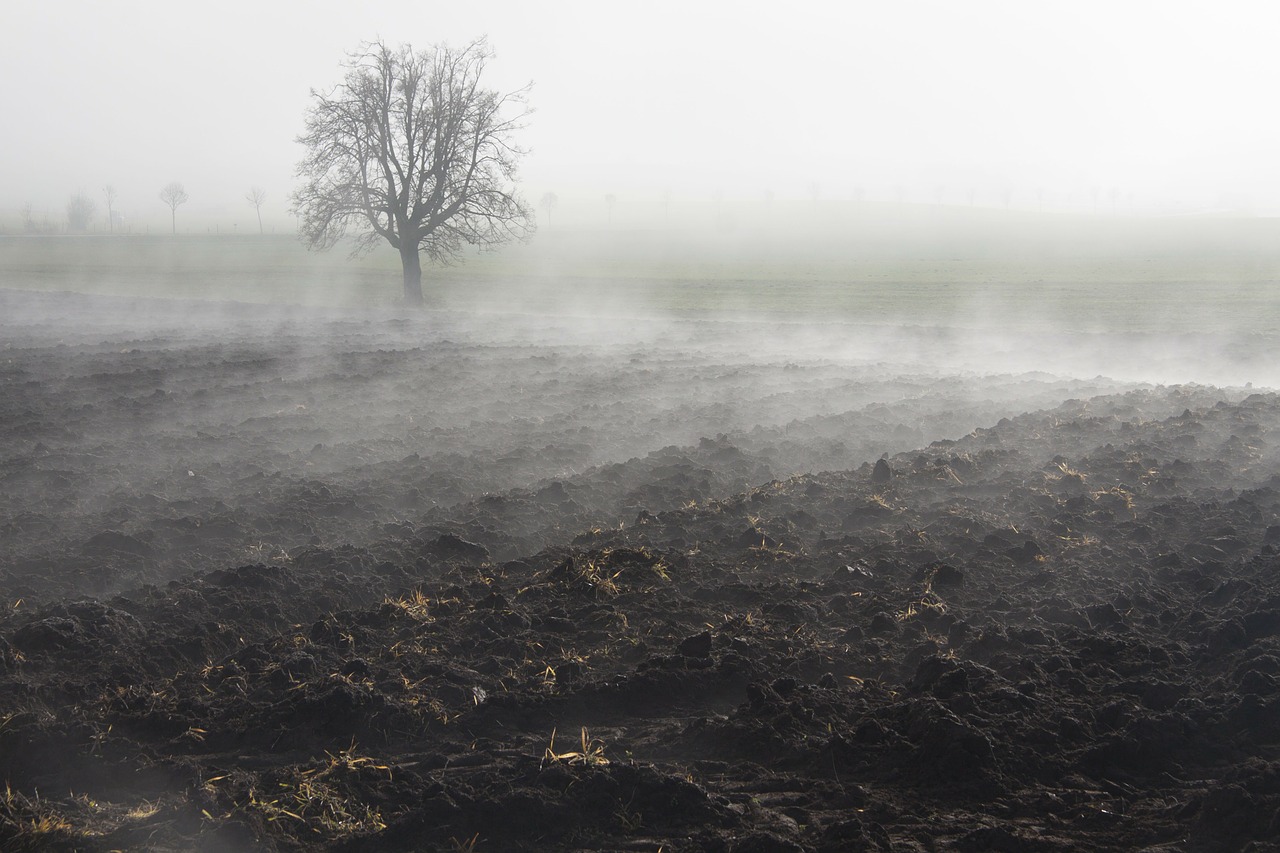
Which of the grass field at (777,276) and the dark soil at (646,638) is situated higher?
the grass field at (777,276)

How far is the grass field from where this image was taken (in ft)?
115

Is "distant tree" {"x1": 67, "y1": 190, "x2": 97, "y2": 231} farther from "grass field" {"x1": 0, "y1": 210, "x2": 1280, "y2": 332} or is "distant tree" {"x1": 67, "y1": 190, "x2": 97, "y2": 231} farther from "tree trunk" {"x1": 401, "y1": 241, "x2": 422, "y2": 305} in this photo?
"tree trunk" {"x1": 401, "y1": 241, "x2": 422, "y2": 305}

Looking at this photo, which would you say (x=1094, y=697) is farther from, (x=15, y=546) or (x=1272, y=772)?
(x=15, y=546)

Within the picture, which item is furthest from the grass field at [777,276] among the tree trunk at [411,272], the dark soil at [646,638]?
the dark soil at [646,638]

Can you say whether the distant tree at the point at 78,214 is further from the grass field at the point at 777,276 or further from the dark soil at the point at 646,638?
the dark soil at the point at 646,638

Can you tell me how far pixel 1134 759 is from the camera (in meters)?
4.11

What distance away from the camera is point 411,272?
33.3m

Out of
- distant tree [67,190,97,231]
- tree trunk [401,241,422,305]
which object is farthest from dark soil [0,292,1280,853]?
distant tree [67,190,97,231]

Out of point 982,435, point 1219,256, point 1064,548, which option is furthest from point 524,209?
point 1219,256

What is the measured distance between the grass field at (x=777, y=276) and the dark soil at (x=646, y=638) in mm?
22851

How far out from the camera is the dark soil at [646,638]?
3740mm

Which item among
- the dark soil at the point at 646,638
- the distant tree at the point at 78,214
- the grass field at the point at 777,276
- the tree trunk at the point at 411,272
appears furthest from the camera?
the distant tree at the point at 78,214

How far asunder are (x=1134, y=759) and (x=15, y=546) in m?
7.68

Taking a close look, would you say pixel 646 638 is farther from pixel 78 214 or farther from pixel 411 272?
pixel 78 214
